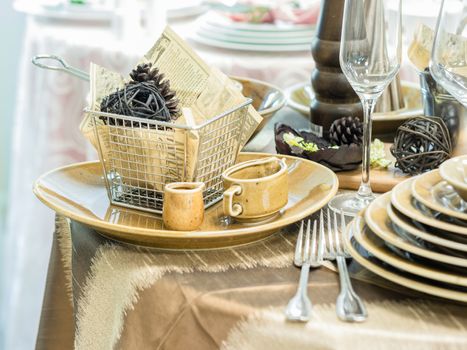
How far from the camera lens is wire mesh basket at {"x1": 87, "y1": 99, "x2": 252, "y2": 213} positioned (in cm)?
84

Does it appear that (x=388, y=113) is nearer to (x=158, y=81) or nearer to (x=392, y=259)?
(x=158, y=81)

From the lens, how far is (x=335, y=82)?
1113 mm

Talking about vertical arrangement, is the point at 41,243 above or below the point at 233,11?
below

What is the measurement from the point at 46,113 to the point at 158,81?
0.93 metres

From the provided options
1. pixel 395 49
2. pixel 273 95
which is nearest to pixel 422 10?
pixel 273 95

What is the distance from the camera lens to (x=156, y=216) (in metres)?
0.87

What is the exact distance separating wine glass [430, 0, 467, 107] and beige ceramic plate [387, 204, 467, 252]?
0.52 ft

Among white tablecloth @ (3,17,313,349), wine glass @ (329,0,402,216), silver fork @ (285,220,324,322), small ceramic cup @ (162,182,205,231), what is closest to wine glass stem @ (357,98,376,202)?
wine glass @ (329,0,402,216)

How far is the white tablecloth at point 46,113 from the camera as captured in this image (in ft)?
5.15

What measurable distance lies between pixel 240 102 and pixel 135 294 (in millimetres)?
268

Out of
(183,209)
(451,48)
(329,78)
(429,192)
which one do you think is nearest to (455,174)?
(429,192)

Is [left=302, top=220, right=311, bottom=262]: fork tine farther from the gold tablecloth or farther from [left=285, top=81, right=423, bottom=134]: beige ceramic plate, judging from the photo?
[left=285, top=81, right=423, bottom=134]: beige ceramic plate

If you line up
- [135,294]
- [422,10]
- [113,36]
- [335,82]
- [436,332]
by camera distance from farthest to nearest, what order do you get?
[113,36], [422,10], [335,82], [135,294], [436,332]

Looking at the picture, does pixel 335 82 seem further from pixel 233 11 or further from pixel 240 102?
pixel 233 11
